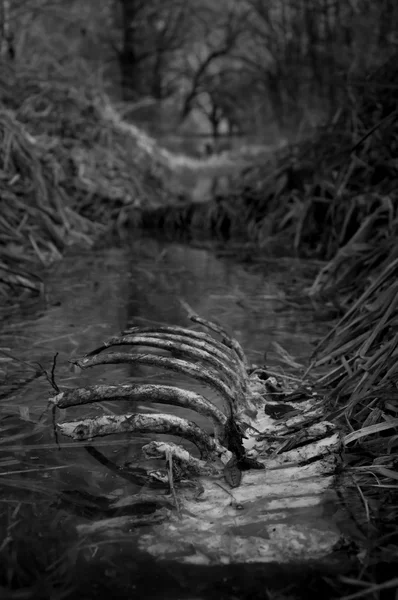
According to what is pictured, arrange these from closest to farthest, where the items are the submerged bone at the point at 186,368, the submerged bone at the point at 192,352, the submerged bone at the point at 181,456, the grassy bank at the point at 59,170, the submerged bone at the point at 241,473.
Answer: the submerged bone at the point at 241,473 → the submerged bone at the point at 181,456 → the submerged bone at the point at 186,368 → the submerged bone at the point at 192,352 → the grassy bank at the point at 59,170

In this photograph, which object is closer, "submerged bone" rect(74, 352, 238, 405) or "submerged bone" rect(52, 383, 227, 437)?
"submerged bone" rect(52, 383, 227, 437)

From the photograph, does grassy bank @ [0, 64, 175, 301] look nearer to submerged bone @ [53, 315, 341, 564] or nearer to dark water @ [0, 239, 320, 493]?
dark water @ [0, 239, 320, 493]

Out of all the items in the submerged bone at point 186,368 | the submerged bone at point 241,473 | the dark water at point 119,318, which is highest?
the submerged bone at point 186,368

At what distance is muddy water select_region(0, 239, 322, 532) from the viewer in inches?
45.8

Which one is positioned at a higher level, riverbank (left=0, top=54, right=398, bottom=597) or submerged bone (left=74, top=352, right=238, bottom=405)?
submerged bone (left=74, top=352, right=238, bottom=405)

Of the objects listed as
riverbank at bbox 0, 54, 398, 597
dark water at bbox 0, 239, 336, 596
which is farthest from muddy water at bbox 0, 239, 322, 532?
riverbank at bbox 0, 54, 398, 597

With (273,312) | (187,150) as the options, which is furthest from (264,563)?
(187,150)

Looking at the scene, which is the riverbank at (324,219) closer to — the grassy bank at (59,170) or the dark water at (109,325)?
the grassy bank at (59,170)

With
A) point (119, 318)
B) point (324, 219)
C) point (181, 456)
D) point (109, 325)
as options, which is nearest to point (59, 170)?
point (324, 219)

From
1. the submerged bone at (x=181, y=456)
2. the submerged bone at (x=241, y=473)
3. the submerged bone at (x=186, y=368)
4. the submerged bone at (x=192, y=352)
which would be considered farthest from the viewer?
the submerged bone at (x=192, y=352)

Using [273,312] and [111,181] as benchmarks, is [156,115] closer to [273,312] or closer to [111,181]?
[111,181]

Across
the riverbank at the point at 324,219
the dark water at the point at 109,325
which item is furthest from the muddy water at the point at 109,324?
the riverbank at the point at 324,219

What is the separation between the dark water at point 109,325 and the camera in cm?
115

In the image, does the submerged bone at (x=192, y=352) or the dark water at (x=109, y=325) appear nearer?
the dark water at (x=109, y=325)
